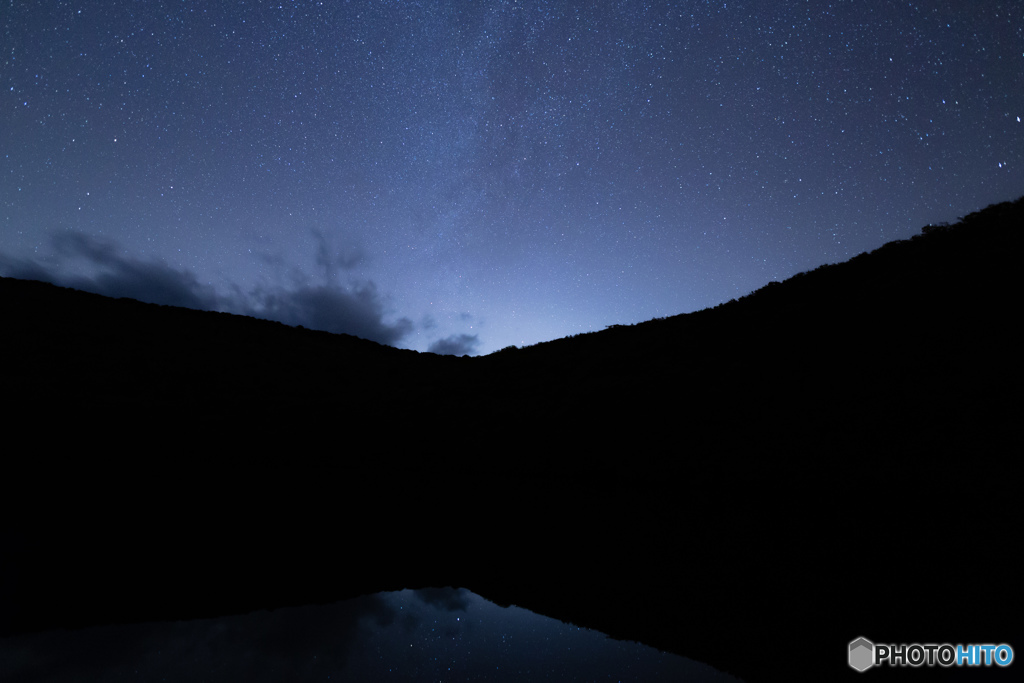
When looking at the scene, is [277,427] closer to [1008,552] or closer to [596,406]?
[596,406]

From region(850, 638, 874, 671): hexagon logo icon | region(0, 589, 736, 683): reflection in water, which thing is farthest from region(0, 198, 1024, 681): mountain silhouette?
region(0, 589, 736, 683): reflection in water

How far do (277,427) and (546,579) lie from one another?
18.8 meters

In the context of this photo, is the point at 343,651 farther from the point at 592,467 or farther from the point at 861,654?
the point at 592,467

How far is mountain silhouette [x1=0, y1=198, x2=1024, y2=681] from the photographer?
16.4ft

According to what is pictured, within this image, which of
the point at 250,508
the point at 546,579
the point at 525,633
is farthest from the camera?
the point at 250,508

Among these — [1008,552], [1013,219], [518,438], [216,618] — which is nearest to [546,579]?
[216,618]

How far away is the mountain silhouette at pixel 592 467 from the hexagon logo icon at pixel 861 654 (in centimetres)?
17

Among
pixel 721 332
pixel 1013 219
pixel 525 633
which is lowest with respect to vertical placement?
pixel 525 633

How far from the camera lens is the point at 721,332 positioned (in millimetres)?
21766

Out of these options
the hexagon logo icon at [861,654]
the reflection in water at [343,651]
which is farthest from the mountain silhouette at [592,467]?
the reflection in water at [343,651]

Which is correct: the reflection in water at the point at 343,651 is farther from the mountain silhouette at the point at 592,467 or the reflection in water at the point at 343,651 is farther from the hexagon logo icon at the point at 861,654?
the hexagon logo icon at the point at 861,654

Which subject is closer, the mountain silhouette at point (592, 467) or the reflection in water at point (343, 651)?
the reflection in water at point (343, 651)

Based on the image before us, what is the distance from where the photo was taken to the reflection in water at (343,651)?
3572 millimetres

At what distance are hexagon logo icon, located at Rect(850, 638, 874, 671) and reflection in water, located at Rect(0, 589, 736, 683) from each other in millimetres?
1386
